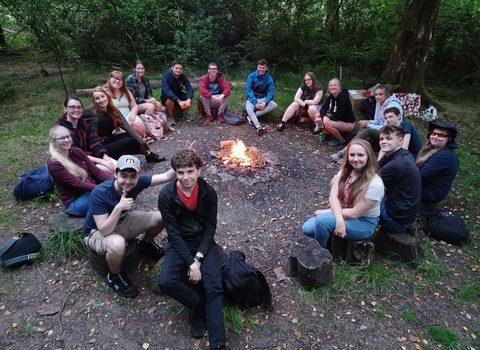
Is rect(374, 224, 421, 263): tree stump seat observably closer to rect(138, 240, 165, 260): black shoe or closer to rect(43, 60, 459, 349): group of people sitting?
rect(43, 60, 459, 349): group of people sitting

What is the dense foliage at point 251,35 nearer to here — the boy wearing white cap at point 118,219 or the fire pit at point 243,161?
the fire pit at point 243,161

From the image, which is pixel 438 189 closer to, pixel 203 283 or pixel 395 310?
pixel 395 310

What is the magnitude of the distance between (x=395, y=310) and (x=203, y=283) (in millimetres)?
1805

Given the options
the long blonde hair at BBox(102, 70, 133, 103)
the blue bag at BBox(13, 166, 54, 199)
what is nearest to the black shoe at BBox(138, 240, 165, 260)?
the blue bag at BBox(13, 166, 54, 199)

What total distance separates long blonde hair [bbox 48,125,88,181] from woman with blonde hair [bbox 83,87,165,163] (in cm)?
134

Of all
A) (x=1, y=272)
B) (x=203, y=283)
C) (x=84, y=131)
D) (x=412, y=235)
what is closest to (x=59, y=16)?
(x=84, y=131)

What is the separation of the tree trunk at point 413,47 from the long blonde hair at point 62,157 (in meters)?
7.46

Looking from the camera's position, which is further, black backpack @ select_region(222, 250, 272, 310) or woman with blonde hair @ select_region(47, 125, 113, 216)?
woman with blonde hair @ select_region(47, 125, 113, 216)

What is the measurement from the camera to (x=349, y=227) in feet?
10.8

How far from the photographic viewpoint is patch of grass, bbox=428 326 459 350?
107 inches

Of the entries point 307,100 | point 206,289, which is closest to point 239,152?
point 307,100

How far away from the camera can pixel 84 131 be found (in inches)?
180

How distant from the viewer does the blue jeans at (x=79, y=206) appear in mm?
3730

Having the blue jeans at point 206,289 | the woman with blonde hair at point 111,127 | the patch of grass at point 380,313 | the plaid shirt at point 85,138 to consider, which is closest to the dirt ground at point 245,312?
the patch of grass at point 380,313
